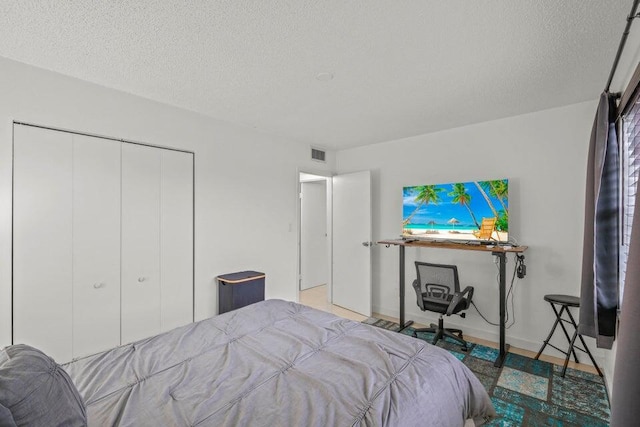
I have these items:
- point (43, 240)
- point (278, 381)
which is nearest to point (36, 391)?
point (278, 381)

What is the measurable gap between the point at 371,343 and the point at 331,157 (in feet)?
11.2

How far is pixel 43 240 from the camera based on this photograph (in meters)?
2.18

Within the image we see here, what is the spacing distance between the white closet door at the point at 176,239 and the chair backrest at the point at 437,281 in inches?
95.9

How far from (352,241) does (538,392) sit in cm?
259

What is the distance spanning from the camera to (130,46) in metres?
1.83

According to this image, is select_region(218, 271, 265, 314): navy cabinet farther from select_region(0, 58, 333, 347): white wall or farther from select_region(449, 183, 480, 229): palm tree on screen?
select_region(449, 183, 480, 229): palm tree on screen

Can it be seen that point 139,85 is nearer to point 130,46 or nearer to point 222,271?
point 130,46

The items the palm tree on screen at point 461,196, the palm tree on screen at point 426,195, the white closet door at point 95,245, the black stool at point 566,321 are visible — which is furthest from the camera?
the palm tree on screen at point 426,195

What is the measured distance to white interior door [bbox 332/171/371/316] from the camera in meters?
4.16

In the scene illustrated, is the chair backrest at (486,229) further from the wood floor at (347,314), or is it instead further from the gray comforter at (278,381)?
the gray comforter at (278,381)

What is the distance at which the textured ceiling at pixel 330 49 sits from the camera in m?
1.51

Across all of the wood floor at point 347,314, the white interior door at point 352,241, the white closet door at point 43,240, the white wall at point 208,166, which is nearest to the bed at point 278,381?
the white closet door at point 43,240

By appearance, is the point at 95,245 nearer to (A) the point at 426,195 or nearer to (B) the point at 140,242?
(B) the point at 140,242

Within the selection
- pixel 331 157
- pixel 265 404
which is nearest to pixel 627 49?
pixel 265 404
